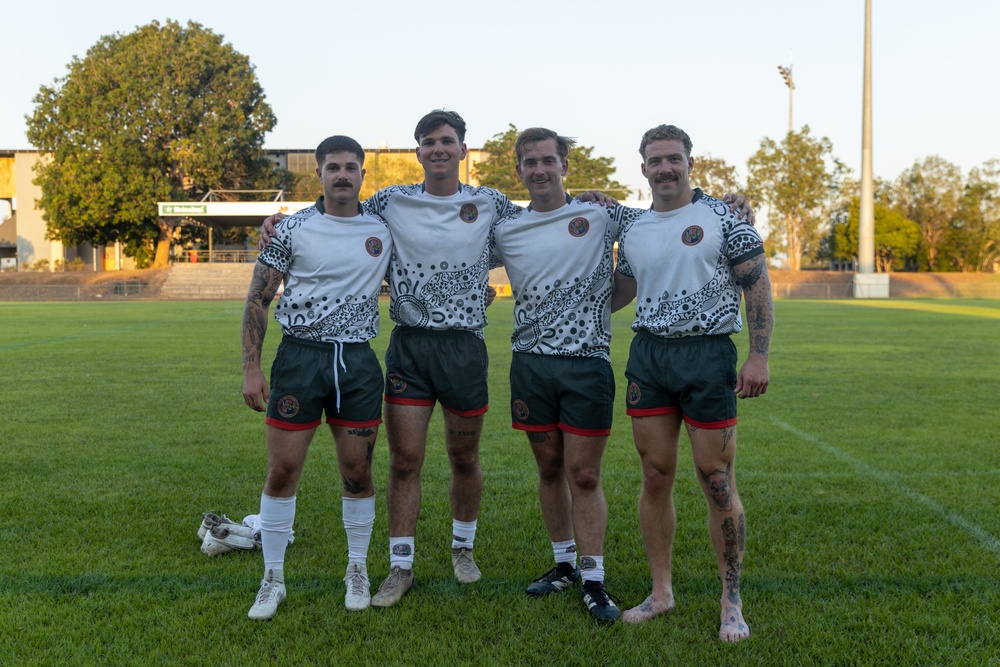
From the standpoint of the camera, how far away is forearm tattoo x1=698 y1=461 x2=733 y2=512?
3.53m

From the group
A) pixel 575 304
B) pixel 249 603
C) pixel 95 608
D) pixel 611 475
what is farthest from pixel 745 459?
pixel 95 608

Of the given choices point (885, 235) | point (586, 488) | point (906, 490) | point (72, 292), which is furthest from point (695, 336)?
point (885, 235)

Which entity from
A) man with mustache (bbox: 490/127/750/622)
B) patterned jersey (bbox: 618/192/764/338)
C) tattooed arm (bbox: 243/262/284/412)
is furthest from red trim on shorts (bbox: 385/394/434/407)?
patterned jersey (bbox: 618/192/764/338)

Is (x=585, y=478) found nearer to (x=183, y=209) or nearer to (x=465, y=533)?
(x=465, y=533)

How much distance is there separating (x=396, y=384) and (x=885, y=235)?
58.8 m

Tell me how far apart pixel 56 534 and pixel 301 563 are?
1.42m

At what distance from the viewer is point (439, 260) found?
3.95 m

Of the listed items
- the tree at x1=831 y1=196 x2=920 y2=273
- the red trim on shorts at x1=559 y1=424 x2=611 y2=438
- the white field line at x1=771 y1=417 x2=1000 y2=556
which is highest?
the tree at x1=831 y1=196 x2=920 y2=273

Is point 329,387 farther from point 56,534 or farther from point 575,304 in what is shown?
point 56,534

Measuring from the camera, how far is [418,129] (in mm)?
4000

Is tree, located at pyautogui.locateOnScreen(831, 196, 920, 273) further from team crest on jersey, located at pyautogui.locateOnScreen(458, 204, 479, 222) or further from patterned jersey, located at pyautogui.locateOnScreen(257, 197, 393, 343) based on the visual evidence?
patterned jersey, located at pyautogui.locateOnScreen(257, 197, 393, 343)

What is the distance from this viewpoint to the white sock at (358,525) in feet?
12.8

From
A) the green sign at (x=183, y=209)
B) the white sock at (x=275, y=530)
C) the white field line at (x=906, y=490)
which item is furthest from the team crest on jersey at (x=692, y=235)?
the green sign at (x=183, y=209)

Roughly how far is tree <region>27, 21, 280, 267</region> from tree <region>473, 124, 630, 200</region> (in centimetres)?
1913
